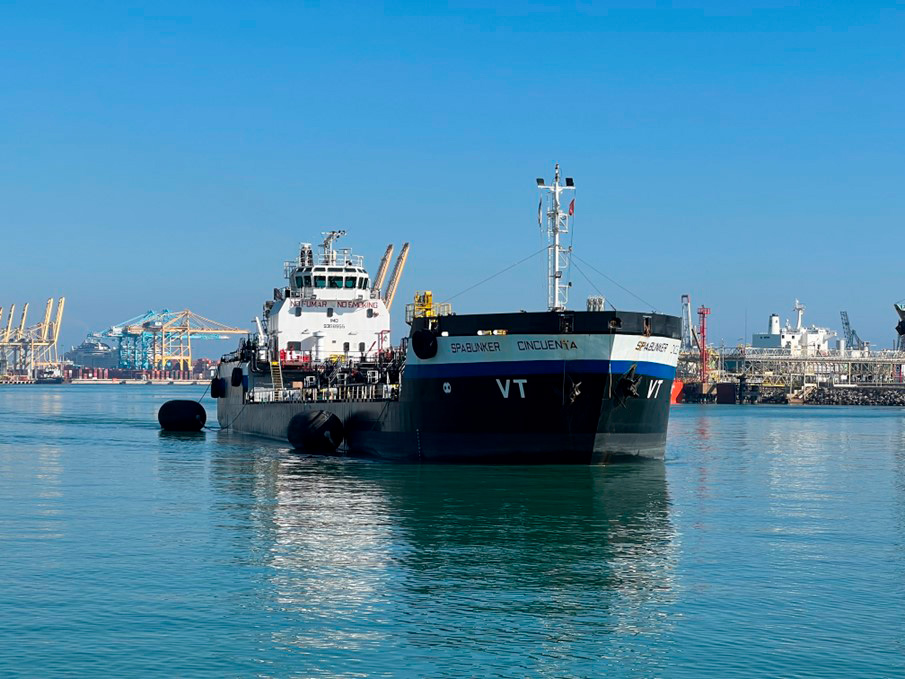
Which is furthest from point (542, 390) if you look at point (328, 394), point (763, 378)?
point (763, 378)

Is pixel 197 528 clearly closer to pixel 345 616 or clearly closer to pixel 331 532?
pixel 331 532

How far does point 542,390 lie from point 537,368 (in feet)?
2.69

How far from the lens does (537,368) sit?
36469mm

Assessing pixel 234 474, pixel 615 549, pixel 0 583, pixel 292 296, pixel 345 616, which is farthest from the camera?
pixel 292 296

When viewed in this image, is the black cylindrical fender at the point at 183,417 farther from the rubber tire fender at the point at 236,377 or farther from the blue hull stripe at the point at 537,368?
the blue hull stripe at the point at 537,368

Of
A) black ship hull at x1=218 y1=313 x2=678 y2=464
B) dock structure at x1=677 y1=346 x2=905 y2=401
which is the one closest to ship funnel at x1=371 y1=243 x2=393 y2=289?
dock structure at x1=677 y1=346 x2=905 y2=401

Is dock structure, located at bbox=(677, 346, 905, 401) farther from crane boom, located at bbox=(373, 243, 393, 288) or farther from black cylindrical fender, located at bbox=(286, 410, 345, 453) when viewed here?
black cylindrical fender, located at bbox=(286, 410, 345, 453)

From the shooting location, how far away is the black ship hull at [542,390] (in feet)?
120

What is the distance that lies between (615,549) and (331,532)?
6.67m

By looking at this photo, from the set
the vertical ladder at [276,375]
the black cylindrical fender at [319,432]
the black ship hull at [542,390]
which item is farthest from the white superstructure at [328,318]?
the black ship hull at [542,390]

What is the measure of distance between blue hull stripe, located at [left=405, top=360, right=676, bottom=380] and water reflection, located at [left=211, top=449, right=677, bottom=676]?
3.38 m

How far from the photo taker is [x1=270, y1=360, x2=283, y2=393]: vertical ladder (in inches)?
2360

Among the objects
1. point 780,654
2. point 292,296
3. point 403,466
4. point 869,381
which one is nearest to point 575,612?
point 780,654

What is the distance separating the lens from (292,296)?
207 ft
